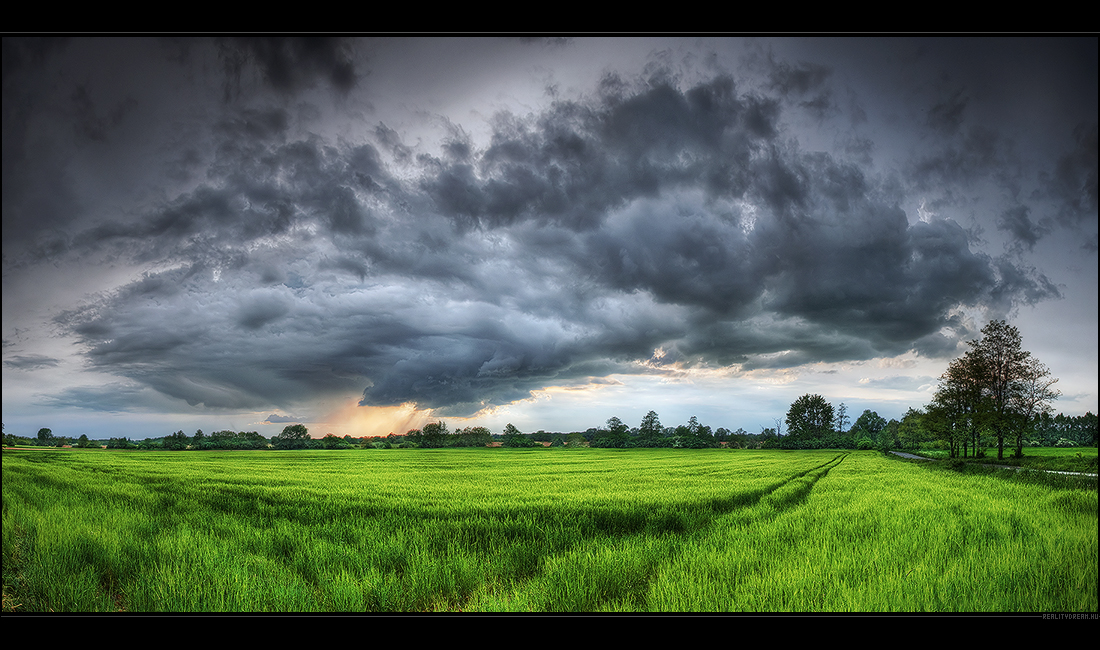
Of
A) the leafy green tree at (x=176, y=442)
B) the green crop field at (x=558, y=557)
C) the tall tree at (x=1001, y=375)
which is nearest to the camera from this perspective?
the green crop field at (x=558, y=557)

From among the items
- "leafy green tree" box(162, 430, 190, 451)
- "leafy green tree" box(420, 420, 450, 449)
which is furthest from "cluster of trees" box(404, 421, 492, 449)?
"leafy green tree" box(162, 430, 190, 451)

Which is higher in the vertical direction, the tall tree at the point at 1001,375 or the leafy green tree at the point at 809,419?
the tall tree at the point at 1001,375

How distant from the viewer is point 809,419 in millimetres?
77188

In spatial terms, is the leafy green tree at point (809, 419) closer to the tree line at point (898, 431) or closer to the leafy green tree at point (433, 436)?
the tree line at point (898, 431)

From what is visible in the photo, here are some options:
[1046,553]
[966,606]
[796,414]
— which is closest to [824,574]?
[966,606]

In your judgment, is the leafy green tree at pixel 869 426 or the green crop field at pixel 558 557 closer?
the green crop field at pixel 558 557

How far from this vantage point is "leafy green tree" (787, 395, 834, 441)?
75438 millimetres

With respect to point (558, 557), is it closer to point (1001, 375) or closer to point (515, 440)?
point (1001, 375)

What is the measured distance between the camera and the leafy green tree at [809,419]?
7544 cm

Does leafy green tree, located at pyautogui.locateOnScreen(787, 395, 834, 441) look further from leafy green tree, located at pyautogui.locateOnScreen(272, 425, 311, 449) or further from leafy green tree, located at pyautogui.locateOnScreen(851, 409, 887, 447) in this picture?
leafy green tree, located at pyautogui.locateOnScreen(272, 425, 311, 449)

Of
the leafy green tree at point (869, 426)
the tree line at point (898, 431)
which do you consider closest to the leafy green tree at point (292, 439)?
the tree line at point (898, 431)

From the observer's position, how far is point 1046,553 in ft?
16.9

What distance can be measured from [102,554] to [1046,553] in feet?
40.8

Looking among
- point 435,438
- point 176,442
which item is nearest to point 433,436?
point 435,438
